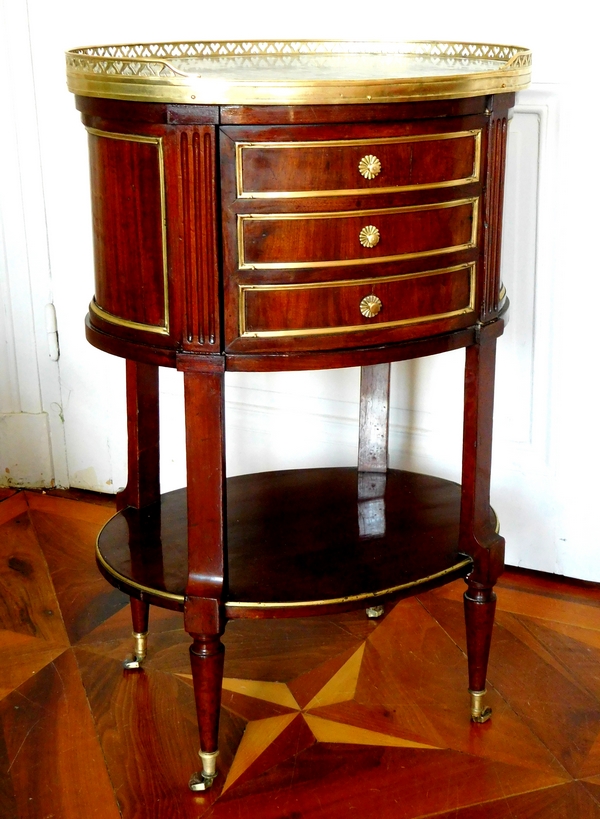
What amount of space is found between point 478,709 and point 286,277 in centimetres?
90

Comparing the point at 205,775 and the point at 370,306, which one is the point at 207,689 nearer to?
the point at 205,775

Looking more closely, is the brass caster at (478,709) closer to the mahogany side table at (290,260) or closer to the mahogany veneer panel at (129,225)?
the mahogany side table at (290,260)

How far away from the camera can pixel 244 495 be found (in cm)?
205

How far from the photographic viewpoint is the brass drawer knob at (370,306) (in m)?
1.47

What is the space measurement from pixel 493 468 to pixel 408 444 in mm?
→ 205

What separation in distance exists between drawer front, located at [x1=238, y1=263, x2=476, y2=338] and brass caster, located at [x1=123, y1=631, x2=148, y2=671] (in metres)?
0.81

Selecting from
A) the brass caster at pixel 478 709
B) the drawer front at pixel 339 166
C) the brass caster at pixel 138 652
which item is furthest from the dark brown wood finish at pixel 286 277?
the brass caster at pixel 138 652

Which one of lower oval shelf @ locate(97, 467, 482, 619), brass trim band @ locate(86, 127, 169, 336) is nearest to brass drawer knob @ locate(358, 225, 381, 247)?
brass trim band @ locate(86, 127, 169, 336)

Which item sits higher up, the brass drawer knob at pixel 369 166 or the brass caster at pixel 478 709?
the brass drawer knob at pixel 369 166

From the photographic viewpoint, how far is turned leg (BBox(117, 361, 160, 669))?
190 centimetres

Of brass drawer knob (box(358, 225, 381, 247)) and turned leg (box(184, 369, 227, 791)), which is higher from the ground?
brass drawer knob (box(358, 225, 381, 247))

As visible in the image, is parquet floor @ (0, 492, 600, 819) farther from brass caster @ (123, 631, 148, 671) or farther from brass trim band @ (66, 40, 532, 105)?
brass trim band @ (66, 40, 532, 105)

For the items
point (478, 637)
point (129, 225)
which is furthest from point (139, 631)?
point (129, 225)

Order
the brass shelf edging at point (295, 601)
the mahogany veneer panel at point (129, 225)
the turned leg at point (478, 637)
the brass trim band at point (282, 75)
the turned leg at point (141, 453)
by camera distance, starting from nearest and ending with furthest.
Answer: the brass trim band at point (282, 75) → the mahogany veneer panel at point (129, 225) → the brass shelf edging at point (295, 601) → the turned leg at point (478, 637) → the turned leg at point (141, 453)
